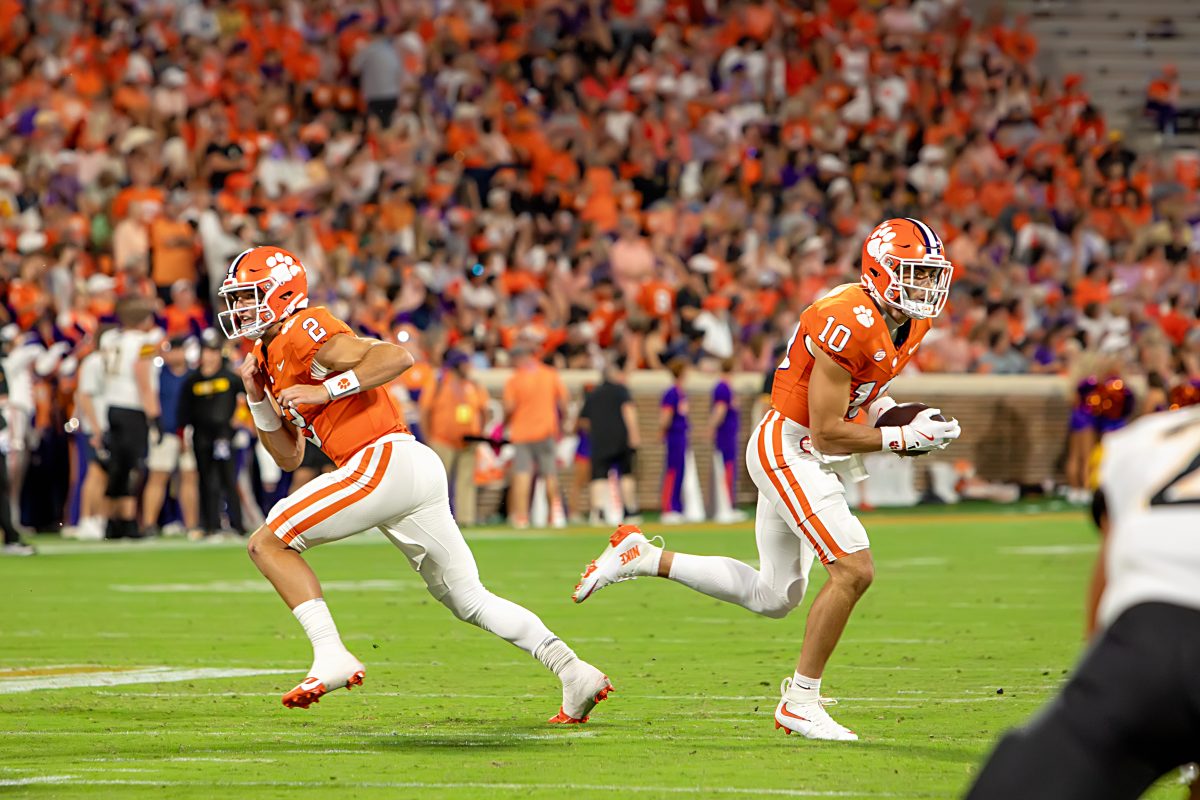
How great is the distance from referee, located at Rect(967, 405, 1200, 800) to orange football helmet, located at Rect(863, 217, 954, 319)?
4.45 metres

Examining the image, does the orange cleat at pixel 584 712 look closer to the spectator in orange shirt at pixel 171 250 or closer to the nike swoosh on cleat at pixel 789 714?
the nike swoosh on cleat at pixel 789 714

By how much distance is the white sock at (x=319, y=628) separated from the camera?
24.3 feet

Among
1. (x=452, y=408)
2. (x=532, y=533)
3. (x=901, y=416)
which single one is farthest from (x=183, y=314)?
(x=901, y=416)

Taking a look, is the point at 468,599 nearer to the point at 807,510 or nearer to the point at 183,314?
the point at 807,510

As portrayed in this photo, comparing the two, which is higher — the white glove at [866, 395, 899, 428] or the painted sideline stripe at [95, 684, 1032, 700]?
the white glove at [866, 395, 899, 428]

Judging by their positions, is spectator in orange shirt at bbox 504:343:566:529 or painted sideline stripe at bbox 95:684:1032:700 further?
spectator in orange shirt at bbox 504:343:566:529

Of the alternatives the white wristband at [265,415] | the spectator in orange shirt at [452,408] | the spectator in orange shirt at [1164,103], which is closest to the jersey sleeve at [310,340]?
the white wristband at [265,415]

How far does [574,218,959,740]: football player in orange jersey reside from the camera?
7746 mm

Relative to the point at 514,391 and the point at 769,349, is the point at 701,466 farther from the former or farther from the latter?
the point at 514,391

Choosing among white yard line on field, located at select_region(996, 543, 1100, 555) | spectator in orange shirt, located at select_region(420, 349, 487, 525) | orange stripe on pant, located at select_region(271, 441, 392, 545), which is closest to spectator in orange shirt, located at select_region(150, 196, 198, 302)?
spectator in orange shirt, located at select_region(420, 349, 487, 525)

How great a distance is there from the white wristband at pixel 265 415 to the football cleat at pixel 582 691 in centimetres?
159

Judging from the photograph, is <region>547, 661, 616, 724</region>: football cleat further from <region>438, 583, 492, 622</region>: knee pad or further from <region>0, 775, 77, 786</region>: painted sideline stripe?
<region>0, 775, 77, 786</region>: painted sideline stripe

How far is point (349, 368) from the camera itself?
308 inches

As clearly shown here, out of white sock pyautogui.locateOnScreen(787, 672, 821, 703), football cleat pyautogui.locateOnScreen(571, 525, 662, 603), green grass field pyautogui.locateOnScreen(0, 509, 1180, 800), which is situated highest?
football cleat pyautogui.locateOnScreen(571, 525, 662, 603)
